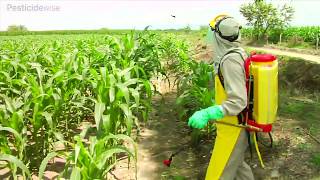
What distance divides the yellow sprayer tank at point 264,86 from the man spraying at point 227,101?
0.09 metres

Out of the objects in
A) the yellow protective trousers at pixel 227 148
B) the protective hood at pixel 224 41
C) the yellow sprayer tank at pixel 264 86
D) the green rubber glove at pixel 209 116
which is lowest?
the yellow protective trousers at pixel 227 148

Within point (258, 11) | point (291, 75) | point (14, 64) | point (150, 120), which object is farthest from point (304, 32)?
point (14, 64)

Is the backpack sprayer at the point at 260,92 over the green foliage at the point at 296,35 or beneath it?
beneath

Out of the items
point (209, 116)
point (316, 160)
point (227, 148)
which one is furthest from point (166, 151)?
point (209, 116)

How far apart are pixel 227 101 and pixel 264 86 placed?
10.5 inches

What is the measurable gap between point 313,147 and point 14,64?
350 centimetres

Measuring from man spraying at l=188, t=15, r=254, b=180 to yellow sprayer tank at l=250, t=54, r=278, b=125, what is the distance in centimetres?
9

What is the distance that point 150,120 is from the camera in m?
5.92

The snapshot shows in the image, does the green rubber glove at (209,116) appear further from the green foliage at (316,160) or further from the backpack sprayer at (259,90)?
the green foliage at (316,160)

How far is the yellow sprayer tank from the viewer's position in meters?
2.57

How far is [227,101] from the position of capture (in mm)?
2574

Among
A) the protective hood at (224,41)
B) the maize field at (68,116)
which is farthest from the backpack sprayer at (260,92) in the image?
the maize field at (68,116)

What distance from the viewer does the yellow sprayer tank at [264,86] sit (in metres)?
2.57

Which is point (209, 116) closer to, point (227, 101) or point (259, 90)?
point (227, 101)
